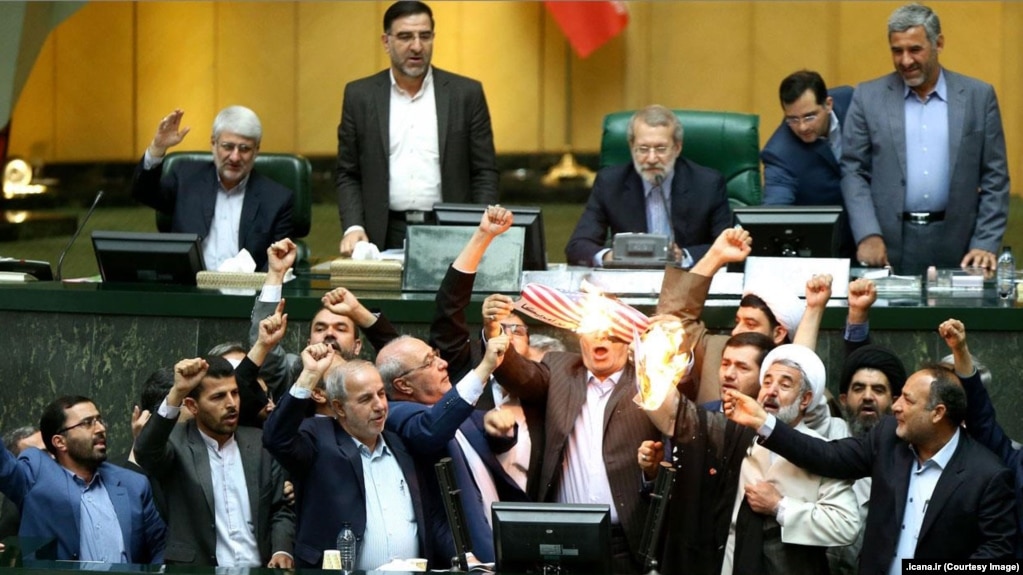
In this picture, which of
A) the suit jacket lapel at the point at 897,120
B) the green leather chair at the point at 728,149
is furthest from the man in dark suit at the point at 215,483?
the suit jacket lapel at the point at 897,120

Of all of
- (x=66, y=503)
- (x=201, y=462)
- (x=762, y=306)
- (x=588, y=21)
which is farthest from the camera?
(x=588, y=21)

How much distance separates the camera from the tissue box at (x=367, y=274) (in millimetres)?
6445

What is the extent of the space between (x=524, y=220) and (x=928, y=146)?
1628 mm

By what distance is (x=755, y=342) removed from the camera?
5285 mm

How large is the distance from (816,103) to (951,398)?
257 centimetres

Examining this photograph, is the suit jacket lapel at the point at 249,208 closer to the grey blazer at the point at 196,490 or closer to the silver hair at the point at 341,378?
the grey blazer at the point at 196,490

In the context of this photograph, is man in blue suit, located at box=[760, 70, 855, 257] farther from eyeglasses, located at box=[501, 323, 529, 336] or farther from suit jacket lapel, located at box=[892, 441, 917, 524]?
suit jacket lapel, located at box=[892, 441, 917, 524]

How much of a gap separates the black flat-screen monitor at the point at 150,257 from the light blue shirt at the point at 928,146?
105 inches

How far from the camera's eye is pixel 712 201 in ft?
Answer: 22.9

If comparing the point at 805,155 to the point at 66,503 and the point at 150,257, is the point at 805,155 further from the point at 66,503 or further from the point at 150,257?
the point at 66,503

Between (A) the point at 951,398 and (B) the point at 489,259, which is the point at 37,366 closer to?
(B) the point at 489,259

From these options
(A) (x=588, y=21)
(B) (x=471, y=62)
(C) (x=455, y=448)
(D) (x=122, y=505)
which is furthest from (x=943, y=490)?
(B) (x=471, y=62)

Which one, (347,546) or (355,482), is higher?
(355,482)

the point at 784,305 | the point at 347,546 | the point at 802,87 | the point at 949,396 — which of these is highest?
the point at 802,87
